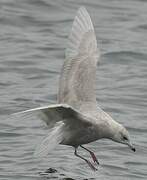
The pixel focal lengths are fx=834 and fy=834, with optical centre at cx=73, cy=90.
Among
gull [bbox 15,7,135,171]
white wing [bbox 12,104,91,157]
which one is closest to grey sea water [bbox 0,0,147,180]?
gull [bbox 15,7,135,171]

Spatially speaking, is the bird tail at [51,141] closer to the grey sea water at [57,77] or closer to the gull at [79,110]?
the gull at [79,110]

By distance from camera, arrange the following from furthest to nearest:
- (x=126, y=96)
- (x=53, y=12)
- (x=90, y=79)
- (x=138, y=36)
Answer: (x=53, y=12) → (x=138, y=36) → (x=126, y=96) → (x=90, y=79)

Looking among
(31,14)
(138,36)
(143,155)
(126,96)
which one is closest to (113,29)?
(138,36)

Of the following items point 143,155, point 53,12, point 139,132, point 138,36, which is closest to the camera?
point 143,155

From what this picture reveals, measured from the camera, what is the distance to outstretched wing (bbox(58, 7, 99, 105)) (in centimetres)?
974

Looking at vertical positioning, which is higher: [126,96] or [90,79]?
[90,79]

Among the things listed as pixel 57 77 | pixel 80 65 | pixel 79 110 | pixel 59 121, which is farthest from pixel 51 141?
pixel 57 77

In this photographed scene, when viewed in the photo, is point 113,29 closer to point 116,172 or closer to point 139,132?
point 139,132

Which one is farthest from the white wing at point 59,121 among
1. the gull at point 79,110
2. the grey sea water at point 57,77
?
the grey sea water at point 57,77

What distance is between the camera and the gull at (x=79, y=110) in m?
8.59

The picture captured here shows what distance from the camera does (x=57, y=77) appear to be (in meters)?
14.0

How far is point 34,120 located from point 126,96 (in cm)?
189

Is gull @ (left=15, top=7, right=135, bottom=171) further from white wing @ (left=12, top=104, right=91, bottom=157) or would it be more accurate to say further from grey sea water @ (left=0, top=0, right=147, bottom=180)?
grey sea water @ (left=0, top=0, right=147, bottom=180)

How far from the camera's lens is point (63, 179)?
9641 mm
